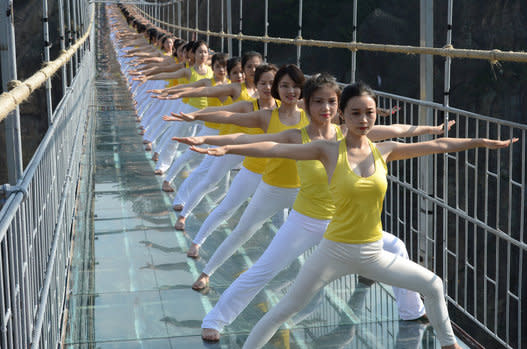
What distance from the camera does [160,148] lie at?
→ 37.1 ft

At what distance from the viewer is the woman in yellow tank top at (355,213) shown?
4004mm

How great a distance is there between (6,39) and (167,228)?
182 inches

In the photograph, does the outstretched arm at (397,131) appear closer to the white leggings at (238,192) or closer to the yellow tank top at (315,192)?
the yellow tank top at (315,192)

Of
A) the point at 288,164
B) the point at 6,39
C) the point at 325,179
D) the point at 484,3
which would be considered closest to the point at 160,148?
the point at 288,164

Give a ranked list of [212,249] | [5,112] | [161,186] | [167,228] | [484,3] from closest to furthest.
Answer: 1. [5,112]
2. [212,249]
3. [167,228]
4. [161,186]
5. [484,3]

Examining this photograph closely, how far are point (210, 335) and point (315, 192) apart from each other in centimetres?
111

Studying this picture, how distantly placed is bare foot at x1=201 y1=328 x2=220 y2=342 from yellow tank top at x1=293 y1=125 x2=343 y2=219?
3.07ft

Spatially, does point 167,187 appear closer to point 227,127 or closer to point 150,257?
point 227,127

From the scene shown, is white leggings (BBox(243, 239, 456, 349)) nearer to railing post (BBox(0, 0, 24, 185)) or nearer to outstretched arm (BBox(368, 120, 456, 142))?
outstretched arm (BBox(368, 120, 456, 142))

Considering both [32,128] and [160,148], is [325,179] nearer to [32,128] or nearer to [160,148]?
[160,148]

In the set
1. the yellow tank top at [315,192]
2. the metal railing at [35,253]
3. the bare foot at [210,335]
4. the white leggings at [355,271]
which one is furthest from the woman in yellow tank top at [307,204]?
the metal railing at [35,253]

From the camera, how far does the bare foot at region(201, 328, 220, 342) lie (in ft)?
16.4

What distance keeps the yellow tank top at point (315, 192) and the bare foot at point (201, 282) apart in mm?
1606

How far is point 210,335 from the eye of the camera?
5000 millimetres
